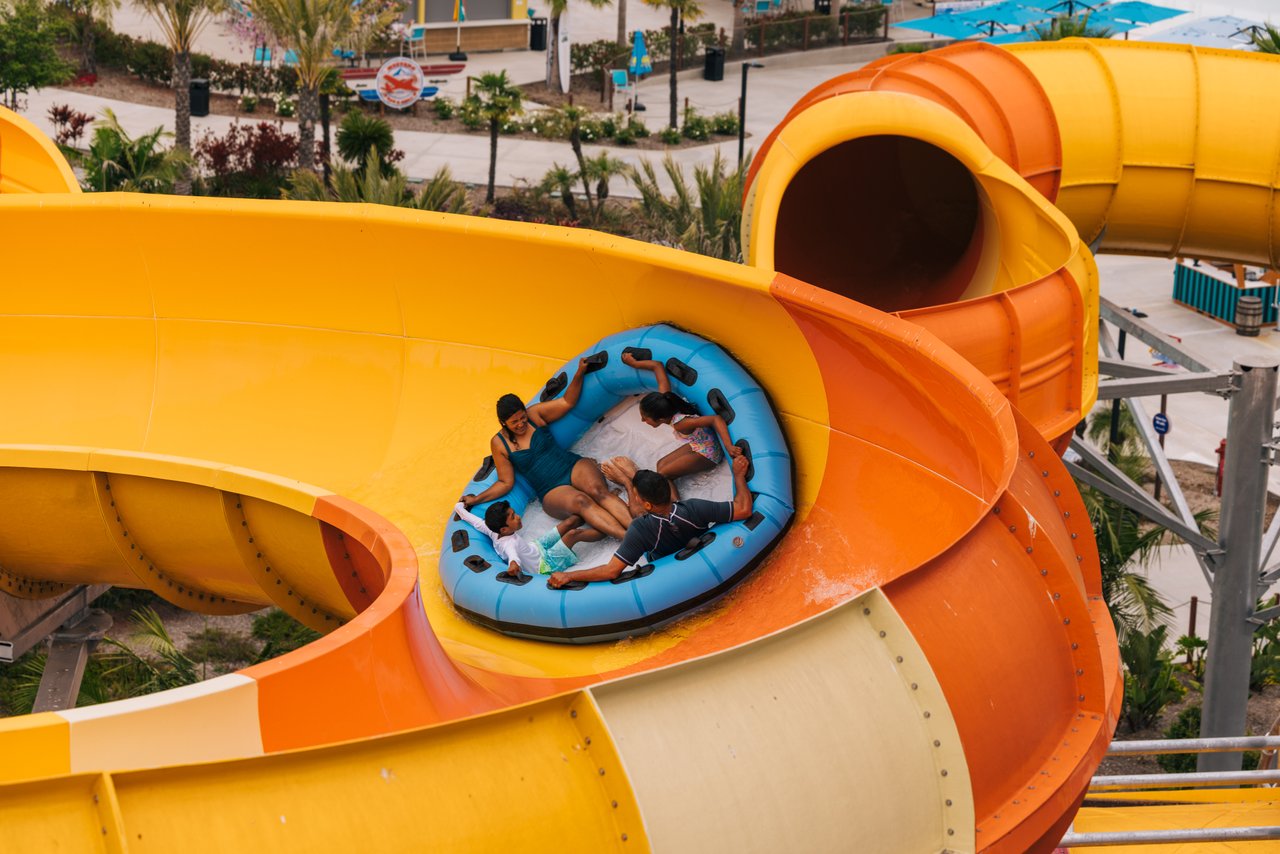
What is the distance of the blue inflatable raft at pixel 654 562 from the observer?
799cm

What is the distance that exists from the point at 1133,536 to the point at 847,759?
9.95 metres

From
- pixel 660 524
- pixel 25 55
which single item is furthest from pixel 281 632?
pixel 25 55

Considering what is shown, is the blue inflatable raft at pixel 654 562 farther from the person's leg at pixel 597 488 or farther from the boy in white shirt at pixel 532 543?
the person's leg at pixel 597 488

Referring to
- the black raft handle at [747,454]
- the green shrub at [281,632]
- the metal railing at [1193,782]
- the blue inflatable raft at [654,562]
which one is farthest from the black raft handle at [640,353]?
the green shrub at [281,632]

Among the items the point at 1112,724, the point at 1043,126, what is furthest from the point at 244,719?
the point at 1043,126

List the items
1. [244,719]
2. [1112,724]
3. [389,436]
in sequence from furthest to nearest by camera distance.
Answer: [389,436] < [1112,724] < [244,719]

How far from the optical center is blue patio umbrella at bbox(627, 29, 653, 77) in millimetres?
33500

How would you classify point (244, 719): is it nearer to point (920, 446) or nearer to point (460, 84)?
point (920, 446)

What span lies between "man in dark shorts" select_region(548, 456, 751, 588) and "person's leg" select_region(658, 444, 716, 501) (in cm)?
35

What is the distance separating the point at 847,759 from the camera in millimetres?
5418

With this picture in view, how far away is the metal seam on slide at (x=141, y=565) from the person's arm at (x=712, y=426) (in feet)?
10.8

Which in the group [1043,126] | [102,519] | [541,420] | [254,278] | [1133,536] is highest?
[1043,126]

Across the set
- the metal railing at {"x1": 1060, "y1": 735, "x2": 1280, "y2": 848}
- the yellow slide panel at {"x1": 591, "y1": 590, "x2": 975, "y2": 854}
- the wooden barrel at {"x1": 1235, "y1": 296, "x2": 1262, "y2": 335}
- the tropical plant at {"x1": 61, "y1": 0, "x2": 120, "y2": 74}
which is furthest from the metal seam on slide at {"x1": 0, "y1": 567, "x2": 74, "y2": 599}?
the tropical plant at {"x1": 61, "y1": 0, "x2": 120, "y2": 74}

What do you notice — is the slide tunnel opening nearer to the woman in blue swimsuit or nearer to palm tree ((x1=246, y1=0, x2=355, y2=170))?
the woman in blue swimsuit
